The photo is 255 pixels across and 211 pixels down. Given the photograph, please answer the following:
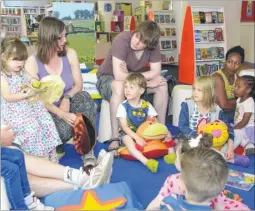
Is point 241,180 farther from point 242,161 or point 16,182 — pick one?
point 16,182

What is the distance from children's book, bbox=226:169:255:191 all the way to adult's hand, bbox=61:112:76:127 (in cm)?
70

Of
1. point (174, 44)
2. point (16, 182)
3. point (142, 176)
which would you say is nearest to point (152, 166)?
point (142, 176)

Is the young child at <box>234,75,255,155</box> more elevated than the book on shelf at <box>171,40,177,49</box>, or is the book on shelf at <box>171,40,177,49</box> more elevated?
the book on shelf at <box>171,40,177,49</box>

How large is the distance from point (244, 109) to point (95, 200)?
0.98 meters

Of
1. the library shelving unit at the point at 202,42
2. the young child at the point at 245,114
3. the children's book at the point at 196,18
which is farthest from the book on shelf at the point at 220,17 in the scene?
the young child at the point at 245,114

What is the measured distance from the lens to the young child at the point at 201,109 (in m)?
1.62

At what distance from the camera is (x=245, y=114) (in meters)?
1.67

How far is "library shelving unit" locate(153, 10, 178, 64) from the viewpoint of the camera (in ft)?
15.1

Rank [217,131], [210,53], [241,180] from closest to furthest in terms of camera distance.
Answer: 1. [241,180]
2. [217,131]
3. [210,53]

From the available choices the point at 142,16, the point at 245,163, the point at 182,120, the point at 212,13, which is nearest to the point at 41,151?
the point at 182,120

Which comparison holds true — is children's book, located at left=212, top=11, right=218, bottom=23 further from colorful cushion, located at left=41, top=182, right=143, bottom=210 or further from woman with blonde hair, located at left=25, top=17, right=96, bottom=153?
colorful cushion, located at left=41, top=182, right=143, bottom=210

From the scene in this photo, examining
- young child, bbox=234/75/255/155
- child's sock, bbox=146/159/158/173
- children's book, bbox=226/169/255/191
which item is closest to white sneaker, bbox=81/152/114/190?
child's sock, bbox=146/159/158/173

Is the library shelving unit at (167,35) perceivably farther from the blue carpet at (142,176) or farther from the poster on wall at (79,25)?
the blue carpet at (142,176)

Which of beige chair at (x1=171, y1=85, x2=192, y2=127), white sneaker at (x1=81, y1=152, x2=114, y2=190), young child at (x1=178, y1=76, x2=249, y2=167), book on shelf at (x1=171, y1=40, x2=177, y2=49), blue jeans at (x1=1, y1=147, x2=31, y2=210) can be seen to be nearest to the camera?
blue jeans at (x1=1, y1=147, x2=31, y2=210)
